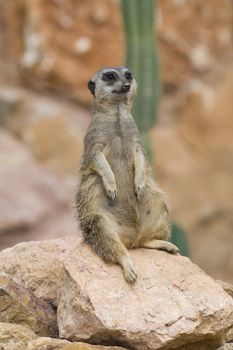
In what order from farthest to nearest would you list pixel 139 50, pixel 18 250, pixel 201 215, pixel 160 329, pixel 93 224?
pixel 201 215 < pixel 139 50 < pixel 18 250 < pixel 93 224 < pixel 160 329

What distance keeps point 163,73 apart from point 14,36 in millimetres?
1687

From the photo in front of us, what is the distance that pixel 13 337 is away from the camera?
4.52m

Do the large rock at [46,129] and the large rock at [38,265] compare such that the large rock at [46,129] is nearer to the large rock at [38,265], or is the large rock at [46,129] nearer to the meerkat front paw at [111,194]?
the large rock at [38,265]

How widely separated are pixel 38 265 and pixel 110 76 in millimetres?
1047

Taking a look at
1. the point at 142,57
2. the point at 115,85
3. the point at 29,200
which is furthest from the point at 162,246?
the point at 29,200

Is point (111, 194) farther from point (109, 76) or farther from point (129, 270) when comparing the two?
point (109, 76)

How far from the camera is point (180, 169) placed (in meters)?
11.3

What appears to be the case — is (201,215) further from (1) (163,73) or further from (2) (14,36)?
(2) (14,36)

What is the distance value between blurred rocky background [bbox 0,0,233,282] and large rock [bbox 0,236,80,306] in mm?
4895

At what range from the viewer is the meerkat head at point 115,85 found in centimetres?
541

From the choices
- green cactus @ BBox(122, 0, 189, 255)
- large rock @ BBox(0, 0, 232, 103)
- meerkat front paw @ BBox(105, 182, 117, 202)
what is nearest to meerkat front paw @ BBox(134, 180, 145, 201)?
meerkat front paw @ BBox(105, 182, 117, 202)

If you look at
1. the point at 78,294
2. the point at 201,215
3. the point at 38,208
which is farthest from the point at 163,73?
the point at 78,294

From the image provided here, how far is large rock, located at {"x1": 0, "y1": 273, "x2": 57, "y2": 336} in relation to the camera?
15.9 feet

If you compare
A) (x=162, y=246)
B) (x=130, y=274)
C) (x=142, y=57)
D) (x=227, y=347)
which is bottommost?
(x=227, y=347)
